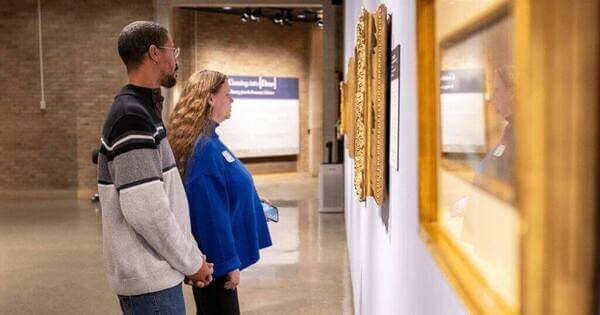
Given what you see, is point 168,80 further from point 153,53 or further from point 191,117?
point 191,117

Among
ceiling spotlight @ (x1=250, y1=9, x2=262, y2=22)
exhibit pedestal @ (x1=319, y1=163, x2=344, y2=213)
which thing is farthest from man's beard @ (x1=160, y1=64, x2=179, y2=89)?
ceiling spotlight @ (x1=250, y1=9, x2=262, y2=22)

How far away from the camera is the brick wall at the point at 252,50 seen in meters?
16.0

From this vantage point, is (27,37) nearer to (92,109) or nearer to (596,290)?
(92,109)

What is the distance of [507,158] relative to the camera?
0.79m

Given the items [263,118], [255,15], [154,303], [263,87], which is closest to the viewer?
[154,303]

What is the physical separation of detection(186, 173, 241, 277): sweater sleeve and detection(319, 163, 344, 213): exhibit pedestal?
8.01 m

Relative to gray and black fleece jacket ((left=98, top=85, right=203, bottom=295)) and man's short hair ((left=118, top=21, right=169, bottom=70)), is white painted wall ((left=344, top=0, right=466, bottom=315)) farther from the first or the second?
man's short hair ((left=118, top=21, right=169, bottom=70))

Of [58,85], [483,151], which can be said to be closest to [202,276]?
[483,151]

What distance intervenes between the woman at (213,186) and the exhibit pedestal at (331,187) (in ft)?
25.9

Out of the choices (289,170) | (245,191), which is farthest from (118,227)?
(289,170)

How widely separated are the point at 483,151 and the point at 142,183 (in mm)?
1470

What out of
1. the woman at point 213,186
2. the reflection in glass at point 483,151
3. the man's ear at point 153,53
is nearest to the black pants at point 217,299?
the woman at point 213,186

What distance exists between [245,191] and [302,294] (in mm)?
3034

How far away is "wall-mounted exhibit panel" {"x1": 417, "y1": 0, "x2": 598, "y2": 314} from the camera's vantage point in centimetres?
60
